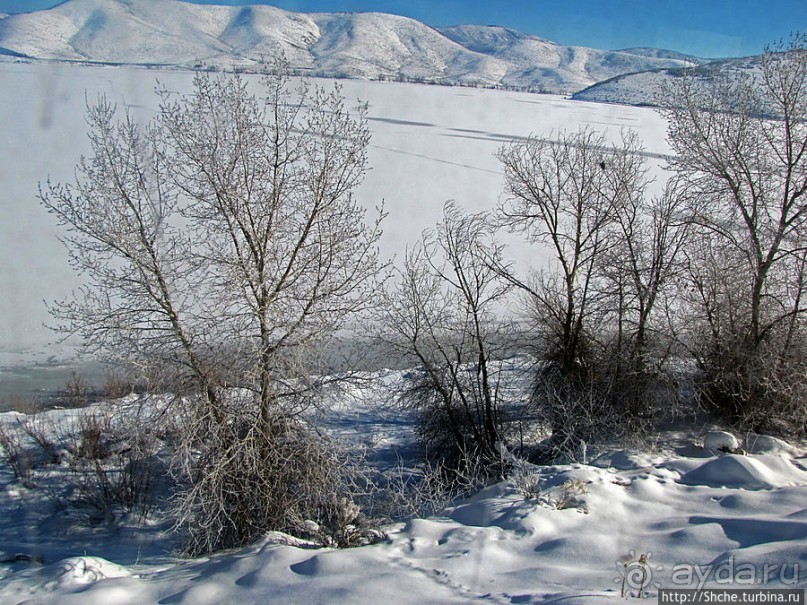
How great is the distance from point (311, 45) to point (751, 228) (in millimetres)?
23479

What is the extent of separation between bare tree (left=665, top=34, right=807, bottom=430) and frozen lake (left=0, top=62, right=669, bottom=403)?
646 cm

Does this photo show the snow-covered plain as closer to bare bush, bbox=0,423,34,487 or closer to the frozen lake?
bare bush, bbox=0,423,34,487

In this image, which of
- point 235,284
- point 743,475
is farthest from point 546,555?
point 235,284

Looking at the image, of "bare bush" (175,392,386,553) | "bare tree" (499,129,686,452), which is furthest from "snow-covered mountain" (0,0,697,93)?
"bare bush" (175,392,386,553)

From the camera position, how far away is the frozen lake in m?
13.8

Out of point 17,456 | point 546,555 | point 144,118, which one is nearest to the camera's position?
point 546,555

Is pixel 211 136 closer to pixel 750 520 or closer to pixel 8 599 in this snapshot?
pixel 8 599

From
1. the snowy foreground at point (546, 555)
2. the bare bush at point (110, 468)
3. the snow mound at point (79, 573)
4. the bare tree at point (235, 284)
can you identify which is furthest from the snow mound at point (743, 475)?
the bare bush at point (110, 468)

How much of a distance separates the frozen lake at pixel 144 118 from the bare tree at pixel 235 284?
16.3 ft

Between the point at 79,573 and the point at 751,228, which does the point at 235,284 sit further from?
the point at 751,228

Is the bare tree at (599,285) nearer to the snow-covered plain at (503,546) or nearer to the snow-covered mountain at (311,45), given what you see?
the snow-covered plain at (503,546)

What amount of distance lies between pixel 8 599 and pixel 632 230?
9492mm

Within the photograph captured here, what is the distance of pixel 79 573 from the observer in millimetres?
4477

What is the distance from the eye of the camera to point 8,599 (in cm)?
434
